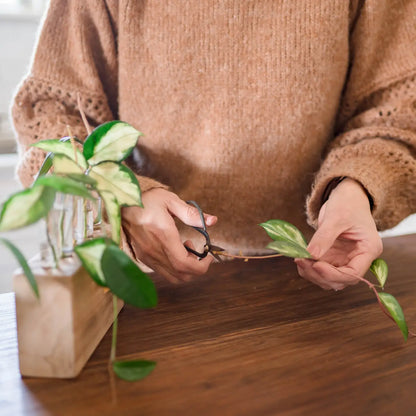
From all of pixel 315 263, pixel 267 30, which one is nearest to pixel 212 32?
pixel 267 30

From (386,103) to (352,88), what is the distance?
71mm

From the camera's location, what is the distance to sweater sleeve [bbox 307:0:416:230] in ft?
2.20

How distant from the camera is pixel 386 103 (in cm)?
72

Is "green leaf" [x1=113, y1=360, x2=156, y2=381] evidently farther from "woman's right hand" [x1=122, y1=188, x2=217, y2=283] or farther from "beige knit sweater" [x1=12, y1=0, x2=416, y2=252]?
"beige knit sweater" [x1=12, y1=0, x2=416, y2=252]

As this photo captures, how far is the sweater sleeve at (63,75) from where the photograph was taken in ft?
2.25

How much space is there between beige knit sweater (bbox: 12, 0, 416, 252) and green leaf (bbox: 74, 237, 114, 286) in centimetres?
35

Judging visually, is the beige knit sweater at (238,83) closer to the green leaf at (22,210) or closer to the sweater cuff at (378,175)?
the sweater cuff at (378,175)

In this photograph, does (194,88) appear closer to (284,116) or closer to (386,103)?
(284,116)

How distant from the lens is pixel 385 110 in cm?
71

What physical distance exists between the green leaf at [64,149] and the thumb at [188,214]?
17cm

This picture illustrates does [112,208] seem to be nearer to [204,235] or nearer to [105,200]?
[105,200]

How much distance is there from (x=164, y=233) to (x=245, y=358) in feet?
0.58

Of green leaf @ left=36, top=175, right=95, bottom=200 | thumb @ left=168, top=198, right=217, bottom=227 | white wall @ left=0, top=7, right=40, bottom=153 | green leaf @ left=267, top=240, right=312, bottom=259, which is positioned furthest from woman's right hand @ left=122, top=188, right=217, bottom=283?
white wall @ left=0, top=7, right=40, bottom=153

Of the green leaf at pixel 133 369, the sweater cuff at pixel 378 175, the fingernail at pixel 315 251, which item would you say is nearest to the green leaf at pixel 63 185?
the green leaf at pixel 133 369
